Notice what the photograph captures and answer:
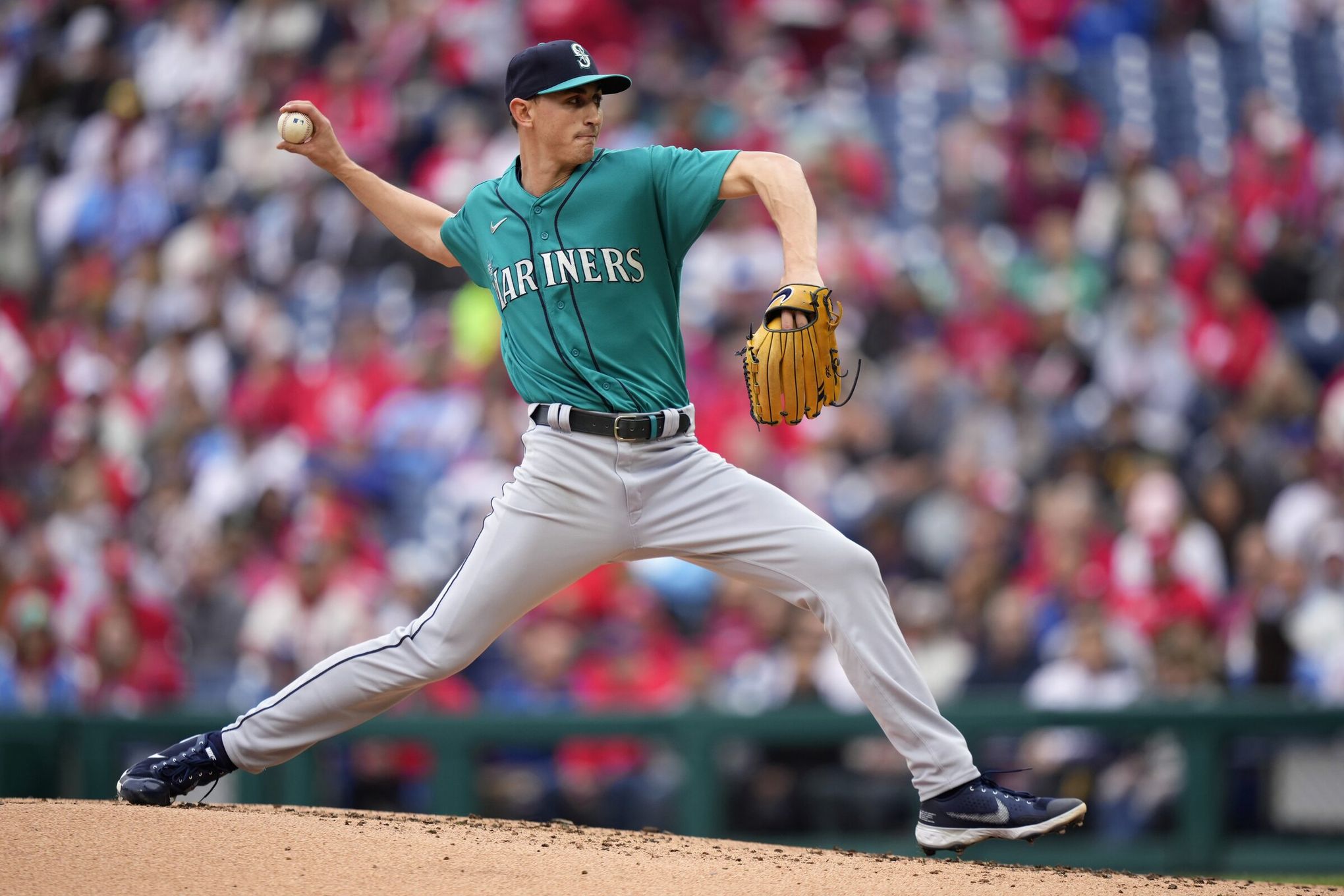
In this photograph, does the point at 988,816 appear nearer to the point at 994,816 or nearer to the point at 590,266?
the point at 994,816

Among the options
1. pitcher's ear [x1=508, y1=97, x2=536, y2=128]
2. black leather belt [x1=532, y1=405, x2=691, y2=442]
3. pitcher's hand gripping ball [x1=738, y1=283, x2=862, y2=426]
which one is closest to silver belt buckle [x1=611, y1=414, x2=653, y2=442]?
black leather belt [x1=532, y1=405, x2=691, y2=442]

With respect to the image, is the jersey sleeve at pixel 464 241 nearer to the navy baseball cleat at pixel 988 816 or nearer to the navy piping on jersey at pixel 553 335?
the navy piping on jersey at pixel 553 335

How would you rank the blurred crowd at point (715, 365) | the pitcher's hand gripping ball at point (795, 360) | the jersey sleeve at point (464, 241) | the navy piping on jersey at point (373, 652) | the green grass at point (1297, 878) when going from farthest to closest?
the blurred crowd at point (715, 365) < the green grass at point (1297, 878) < the jersey sleeve at point (464, 241) < the navy piping on jersey at point (373, 652) < the pitcher's hand gripping ball at point (795, 360)

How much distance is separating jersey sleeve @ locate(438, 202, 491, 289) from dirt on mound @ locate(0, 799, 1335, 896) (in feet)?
4.40

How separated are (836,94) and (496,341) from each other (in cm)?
301

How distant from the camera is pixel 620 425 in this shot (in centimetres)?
359

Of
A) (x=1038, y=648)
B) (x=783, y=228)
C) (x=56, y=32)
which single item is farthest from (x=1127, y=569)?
(x=56, y=32)

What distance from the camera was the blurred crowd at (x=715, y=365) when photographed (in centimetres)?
712

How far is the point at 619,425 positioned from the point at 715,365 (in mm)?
5160

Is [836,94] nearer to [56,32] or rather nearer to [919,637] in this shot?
[919,637]

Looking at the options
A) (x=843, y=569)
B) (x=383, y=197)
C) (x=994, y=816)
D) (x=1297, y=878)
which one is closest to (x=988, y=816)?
(x=994, y=816)

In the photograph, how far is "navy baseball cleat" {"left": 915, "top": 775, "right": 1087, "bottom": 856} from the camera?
11.8 feet

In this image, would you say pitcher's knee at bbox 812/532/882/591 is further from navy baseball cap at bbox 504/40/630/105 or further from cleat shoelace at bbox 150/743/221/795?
cleat shoelace at bbox 150/743/221/795

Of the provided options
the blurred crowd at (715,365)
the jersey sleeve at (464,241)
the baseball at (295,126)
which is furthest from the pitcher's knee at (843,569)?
the blurred crowd at (715,365)
